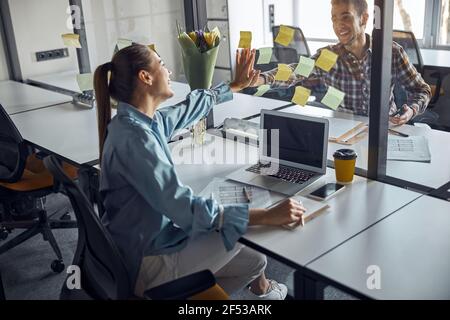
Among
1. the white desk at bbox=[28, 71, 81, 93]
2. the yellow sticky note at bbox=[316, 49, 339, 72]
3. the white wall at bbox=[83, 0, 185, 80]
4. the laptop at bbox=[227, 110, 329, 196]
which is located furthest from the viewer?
the white wall at bbox=[83, 0, 185, 80]

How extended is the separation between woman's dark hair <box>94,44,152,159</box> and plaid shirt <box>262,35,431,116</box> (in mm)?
875

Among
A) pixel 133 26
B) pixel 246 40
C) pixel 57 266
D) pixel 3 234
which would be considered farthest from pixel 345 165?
pixel 133 26

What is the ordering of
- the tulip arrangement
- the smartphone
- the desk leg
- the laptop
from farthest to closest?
the tulip arrangement, the laptop, the smartphone, the desk leg

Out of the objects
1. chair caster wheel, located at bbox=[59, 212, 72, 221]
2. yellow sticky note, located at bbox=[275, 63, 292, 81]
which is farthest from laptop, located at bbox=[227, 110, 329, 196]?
chair caster wheel, located at bbox=[59, 212, 72, 221]

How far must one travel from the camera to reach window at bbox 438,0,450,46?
4.85m

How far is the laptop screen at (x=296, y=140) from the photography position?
1.93 m

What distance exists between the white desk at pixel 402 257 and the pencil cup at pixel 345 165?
0.87 feet

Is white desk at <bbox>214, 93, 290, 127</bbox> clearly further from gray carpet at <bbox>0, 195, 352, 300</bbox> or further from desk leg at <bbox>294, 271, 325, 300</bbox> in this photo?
desk leg at <bbox>294, 271, 325, 300</bbox>

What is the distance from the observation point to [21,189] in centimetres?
271

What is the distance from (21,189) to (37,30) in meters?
2.13

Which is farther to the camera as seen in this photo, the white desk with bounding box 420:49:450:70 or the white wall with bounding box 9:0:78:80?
the white wall with bounding box 9:0:78:80

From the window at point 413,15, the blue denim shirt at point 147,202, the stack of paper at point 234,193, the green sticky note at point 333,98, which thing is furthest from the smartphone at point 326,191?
the window at point 413,15

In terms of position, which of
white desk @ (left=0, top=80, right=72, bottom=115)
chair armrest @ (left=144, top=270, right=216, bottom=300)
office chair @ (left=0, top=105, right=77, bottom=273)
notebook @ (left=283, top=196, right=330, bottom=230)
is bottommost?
office chair @ (left=0, top=105, right=77, bottom=273)
